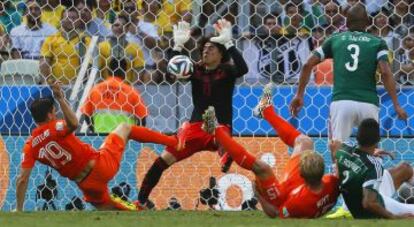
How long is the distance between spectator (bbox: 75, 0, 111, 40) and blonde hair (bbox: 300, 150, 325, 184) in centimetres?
422

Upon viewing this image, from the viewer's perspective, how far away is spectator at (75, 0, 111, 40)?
1338 cm

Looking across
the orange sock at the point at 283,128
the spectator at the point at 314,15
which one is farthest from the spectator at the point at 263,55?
the orange sock at the point at 283,128

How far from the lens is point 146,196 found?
A: 1193cm

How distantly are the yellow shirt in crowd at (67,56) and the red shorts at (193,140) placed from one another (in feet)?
6.19

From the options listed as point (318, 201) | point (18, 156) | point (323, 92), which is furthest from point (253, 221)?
point (18, 156)

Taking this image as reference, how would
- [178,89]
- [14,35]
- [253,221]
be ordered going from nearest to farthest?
1. [253,221]
2. [178,89]
3. [14,35]

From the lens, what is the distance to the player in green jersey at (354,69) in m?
10.8

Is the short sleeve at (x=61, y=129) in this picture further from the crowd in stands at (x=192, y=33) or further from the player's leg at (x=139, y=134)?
the crowd in stands at (x=192, y=33)

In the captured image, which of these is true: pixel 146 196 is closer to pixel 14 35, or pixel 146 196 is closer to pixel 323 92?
pixel 323 92

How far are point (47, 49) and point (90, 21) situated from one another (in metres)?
0.54

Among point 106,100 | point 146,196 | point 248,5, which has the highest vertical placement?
point 248,5

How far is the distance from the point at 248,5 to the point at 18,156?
2.83m

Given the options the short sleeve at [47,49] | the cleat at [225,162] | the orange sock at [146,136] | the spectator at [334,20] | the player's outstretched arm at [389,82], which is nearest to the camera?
the player's outstretched arm at [389,82]

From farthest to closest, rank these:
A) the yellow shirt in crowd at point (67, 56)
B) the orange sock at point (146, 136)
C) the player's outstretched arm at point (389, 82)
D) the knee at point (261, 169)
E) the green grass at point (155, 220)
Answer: the yellow shirt in crowd at point (67, 56)
the orange sock at point (146, 136)
the player's outstretched arm at point (389, 82)
the knee at point (261, 169)
the green grass at point (155, 220)
